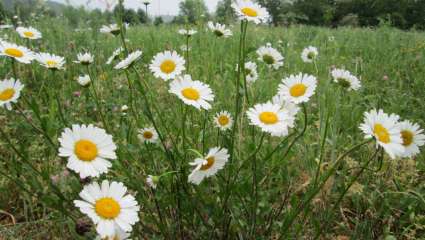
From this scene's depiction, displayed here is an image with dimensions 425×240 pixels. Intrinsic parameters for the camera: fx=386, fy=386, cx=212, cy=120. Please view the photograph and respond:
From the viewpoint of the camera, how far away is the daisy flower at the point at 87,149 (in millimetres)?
885

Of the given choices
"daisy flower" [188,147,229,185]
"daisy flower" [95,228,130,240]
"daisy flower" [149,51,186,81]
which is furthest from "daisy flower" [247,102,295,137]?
"daisy flower" [95,228,130,240]

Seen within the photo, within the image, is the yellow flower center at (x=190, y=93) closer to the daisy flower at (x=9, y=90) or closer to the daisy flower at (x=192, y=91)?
the daisy flower at (x=192, y=91)

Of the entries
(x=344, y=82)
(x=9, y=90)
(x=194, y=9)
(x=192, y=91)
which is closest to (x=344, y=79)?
(x=344, y=82)

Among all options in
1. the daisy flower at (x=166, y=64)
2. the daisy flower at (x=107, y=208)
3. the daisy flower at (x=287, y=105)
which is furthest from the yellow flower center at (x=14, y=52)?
the daisy flower at (x=287, y=105)

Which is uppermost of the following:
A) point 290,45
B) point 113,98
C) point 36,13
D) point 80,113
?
point 36,13

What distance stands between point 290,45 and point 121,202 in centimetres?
384

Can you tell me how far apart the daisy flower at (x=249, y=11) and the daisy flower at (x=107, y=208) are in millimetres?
599

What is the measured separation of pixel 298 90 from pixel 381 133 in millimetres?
310

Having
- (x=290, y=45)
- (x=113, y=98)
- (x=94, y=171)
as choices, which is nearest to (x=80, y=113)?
(x=113, y=98)

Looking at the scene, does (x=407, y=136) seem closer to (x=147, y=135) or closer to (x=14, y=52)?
(x=147, y=135)

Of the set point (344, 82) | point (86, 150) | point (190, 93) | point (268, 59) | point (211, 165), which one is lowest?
point (86, 150)

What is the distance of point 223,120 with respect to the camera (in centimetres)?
160

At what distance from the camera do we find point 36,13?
17.7 feet

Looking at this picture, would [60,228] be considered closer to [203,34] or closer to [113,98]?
[113,98]
